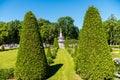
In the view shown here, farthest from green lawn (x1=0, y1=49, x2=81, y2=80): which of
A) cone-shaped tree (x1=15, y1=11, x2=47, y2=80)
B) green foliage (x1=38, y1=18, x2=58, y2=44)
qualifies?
green foliage (x1=38, y1=18, x2=58, y2=44)

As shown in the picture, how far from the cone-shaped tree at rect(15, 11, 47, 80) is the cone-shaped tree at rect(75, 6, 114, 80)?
10.3 feet

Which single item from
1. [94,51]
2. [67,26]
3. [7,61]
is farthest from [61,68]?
[67,26]

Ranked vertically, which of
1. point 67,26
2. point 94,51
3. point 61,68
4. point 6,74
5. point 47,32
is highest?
point 67,26

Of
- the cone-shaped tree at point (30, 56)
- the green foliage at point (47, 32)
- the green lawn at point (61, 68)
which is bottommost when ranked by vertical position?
the green lawn at point (61, 68)

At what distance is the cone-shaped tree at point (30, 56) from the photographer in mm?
14953

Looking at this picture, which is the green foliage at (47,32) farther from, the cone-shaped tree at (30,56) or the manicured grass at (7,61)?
the cone-shaped tree at (30,56)

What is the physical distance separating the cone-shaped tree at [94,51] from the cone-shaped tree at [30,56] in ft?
10.3

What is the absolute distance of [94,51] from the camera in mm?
14844

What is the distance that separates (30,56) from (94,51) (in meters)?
4.68

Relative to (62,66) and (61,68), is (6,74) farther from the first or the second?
(62,66)

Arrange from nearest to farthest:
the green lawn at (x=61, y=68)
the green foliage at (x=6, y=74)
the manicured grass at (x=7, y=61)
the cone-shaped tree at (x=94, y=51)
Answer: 1. the cone-shaped tree at (x=94, y=51)
2. the green foliage at (x=6, y=74)
3. the green lawn at (x=61, y=68)
4. the manicured grass at (x=7, y=61)

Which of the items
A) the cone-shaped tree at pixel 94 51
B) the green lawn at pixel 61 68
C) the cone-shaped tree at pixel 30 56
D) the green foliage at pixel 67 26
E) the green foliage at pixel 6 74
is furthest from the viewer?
the green foliage at pixel 67 26

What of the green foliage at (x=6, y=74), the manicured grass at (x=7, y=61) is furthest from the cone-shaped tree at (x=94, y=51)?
the manicured grass at (x=7, y=61)

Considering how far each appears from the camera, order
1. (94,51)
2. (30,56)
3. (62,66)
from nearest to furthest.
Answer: (94,51)
(30,56)
(62,66)
